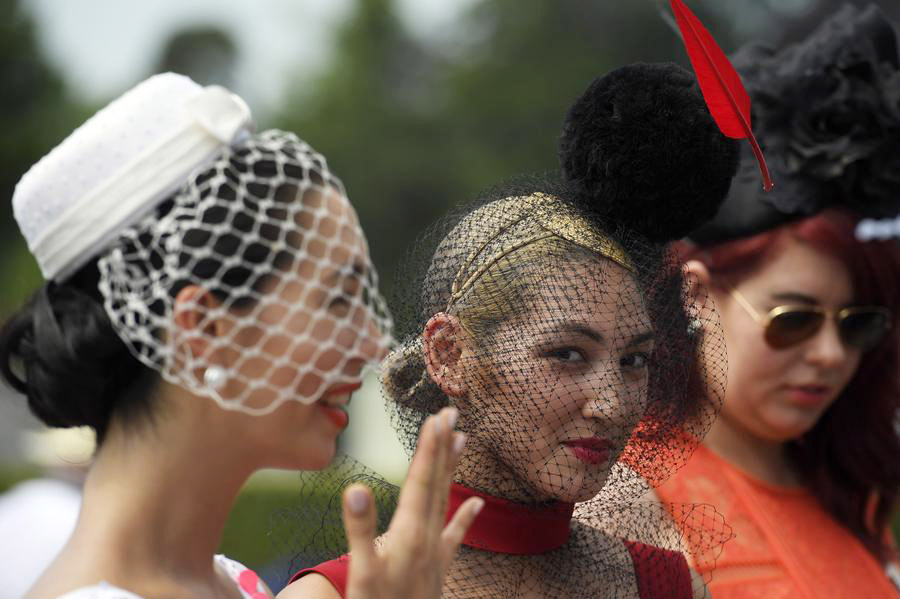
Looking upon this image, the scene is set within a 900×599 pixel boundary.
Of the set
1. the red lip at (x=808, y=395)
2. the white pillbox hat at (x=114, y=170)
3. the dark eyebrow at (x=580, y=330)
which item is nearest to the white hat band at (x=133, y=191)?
the white pillbox hat at (x=114, y=170)

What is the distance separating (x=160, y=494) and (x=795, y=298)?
202 centimetres

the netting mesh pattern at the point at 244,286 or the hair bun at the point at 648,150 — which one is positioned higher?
the hair bun at the point at 648,150

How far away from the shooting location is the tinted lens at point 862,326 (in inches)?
129

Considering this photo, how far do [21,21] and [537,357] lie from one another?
19.0 metres

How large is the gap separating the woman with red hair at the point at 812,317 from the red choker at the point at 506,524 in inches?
35.7

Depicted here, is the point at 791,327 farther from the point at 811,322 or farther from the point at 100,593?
the point at 100,593

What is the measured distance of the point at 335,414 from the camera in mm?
2033

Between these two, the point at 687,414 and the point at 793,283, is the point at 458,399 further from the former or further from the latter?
the point at 793,283

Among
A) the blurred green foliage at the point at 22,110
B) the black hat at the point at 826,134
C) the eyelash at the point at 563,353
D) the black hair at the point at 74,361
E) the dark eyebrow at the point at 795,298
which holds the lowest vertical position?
the blurred green foliage at the point at 22,110

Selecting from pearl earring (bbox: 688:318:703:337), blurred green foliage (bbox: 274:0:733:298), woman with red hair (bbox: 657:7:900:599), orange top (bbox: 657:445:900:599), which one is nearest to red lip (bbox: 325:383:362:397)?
pearl earring (bbox: 688:318:703:337)

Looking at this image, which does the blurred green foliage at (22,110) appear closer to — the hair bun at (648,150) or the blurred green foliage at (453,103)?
the blurred green foliage at (453,103)

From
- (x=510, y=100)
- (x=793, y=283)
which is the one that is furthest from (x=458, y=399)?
(x=510, y=100)

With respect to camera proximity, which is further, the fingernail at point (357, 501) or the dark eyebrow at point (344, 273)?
the dark eyebrow at point (344, 273)

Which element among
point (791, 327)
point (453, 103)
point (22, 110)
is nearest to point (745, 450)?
point (791, 327)
